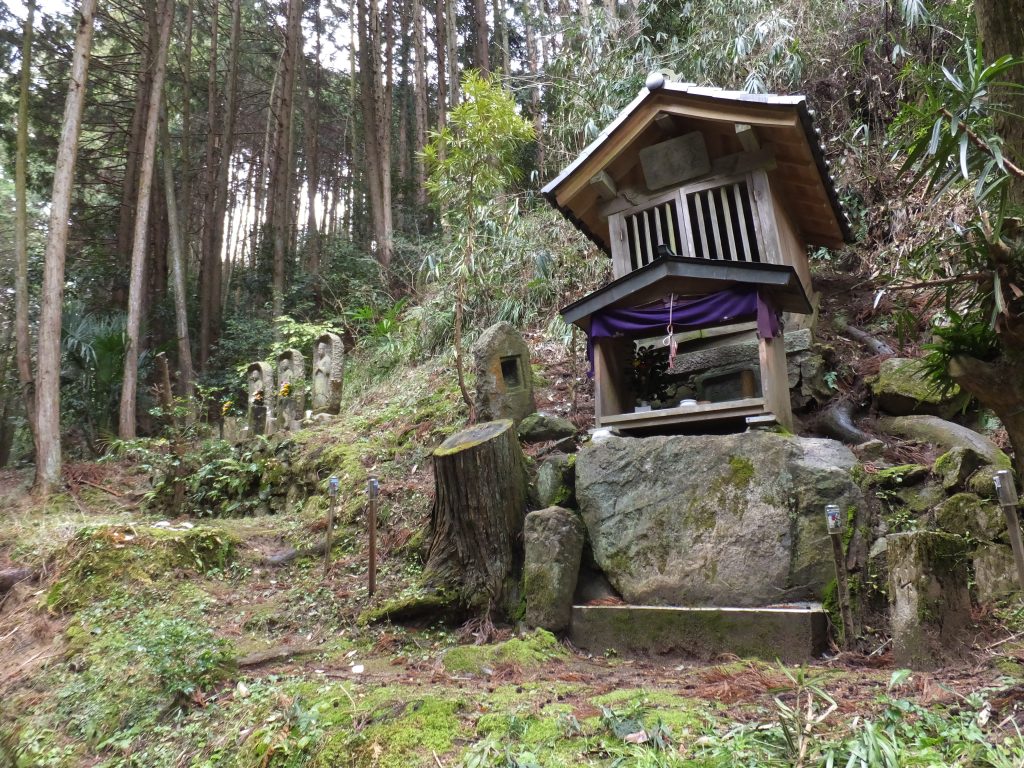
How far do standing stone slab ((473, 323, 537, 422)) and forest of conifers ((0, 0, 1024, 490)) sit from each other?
0.98m

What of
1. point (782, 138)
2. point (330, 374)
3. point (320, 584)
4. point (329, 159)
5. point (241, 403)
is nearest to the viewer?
point (320, 584)

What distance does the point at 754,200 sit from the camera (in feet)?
24.2

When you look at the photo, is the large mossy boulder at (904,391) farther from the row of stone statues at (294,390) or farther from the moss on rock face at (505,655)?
the row of stone statues at (294,390)

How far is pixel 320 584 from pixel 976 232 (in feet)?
20.1

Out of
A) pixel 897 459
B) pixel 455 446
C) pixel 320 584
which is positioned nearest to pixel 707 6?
pixel 897 459

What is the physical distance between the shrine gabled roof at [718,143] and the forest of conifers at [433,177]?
89 cm

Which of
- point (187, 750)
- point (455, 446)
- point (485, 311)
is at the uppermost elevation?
point (485, 311)

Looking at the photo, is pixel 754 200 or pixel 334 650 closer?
pixel 334 650

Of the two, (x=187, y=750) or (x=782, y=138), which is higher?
(x=782, y=138)

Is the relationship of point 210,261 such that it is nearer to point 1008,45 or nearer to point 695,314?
point 695,314

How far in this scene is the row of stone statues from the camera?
11.7 metres

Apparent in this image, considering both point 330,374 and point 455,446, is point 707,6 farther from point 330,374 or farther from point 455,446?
point 455,446

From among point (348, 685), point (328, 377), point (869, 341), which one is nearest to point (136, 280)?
point (328, 377)

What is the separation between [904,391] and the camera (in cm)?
779
